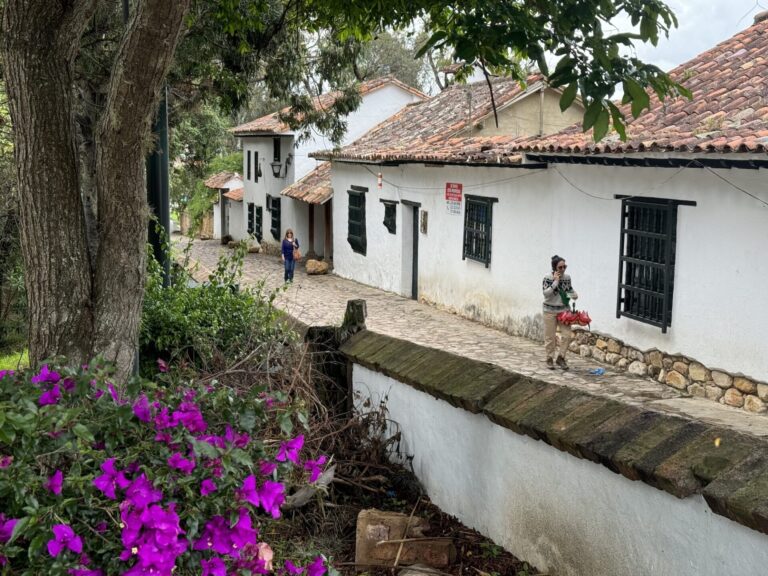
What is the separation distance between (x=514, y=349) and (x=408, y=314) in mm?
4319

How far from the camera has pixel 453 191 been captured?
17375mm

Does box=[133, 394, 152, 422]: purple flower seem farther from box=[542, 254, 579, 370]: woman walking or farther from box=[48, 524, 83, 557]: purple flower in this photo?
box=[542, 254, 579, 370]: woman walking

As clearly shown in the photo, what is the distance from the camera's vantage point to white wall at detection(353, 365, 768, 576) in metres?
3.83

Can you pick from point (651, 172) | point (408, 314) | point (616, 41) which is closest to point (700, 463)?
point (616, 41)

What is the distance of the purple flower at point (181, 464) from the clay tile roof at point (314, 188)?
881 inches

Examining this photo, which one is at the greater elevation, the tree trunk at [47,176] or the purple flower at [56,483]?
the tree trunk at [47,176]

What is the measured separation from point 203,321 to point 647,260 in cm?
584

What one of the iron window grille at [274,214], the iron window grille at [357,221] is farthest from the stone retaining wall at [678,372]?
the iron window grille at [274,214]

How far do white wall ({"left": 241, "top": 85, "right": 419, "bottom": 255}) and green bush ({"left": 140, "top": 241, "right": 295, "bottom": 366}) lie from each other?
16872 mm

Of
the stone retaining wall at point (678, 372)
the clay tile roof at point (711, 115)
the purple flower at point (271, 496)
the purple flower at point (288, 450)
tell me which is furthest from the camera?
the stone retaining wall at point (678, 372)

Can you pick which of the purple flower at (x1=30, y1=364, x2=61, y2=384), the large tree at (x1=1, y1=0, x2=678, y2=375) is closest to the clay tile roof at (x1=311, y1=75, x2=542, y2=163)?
the large tree at (x1=1, y1=0, x2=678, y2=375)

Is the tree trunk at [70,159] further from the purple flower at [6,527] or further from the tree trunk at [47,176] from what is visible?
the purple flower at [6,527]

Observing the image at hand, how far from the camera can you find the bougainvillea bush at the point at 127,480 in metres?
3.07

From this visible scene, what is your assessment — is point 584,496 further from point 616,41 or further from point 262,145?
point 262,145
